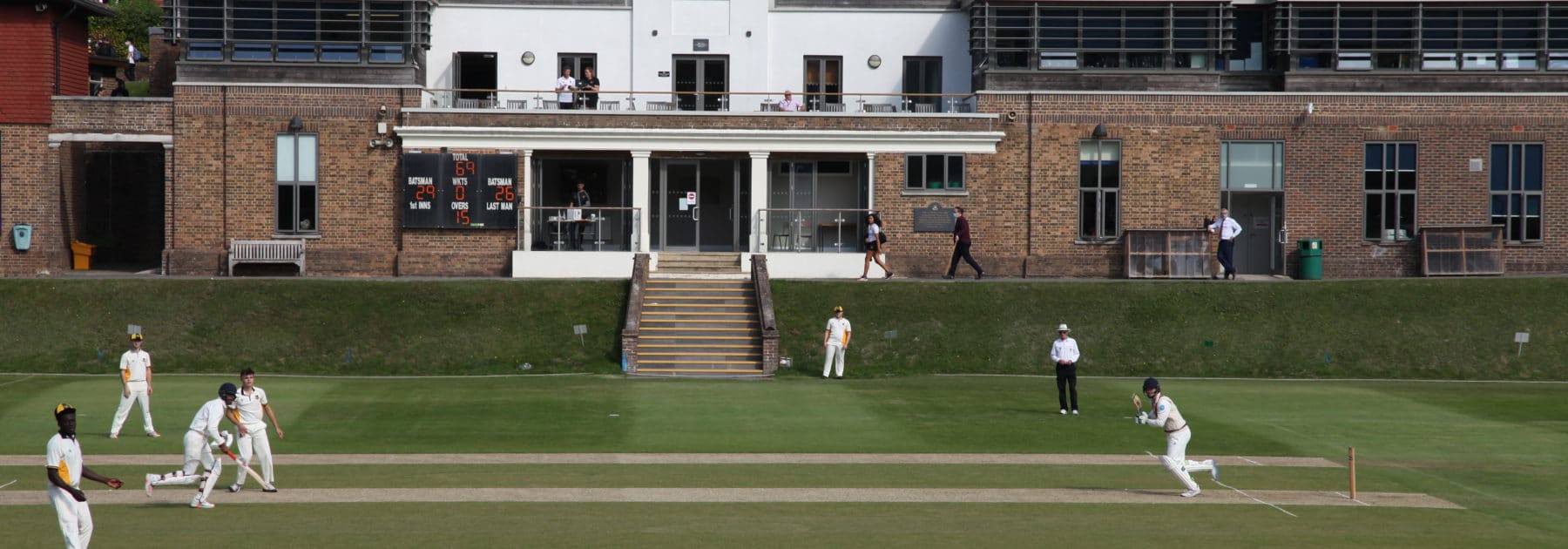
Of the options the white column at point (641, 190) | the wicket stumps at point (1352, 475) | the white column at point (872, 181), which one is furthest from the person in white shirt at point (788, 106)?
the wicket stumps at point (1352, 475)

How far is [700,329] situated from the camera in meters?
32.3

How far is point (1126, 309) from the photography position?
3316 centimetres

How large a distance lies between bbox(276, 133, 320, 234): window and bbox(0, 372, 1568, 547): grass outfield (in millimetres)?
8496

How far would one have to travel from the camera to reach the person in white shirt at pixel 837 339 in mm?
29641

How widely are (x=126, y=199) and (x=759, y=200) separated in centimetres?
2061

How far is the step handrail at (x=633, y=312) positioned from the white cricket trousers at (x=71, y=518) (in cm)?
1729

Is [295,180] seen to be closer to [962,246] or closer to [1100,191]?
[962,246]

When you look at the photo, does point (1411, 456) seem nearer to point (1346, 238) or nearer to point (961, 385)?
point (961, 385)

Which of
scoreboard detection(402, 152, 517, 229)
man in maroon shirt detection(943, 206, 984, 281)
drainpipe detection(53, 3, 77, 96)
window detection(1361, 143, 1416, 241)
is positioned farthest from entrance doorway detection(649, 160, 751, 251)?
window detection(1361, 143, 1416, 241)

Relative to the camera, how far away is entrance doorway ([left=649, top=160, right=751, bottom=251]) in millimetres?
39156

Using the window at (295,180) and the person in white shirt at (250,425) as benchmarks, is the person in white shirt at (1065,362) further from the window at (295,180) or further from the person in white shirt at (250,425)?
the window at (295,180)

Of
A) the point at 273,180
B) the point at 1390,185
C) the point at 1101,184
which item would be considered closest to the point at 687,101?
the point at 273,180

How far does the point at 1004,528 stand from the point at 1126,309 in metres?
18.2

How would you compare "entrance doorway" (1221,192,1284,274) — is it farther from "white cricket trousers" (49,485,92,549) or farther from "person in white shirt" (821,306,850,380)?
"white cricket trousers" (49,485,92,549)
